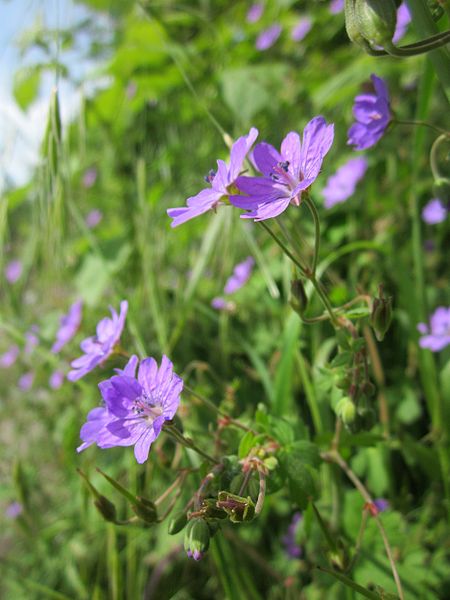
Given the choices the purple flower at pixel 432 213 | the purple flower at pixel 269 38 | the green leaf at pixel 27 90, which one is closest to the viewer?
the purple flower at pixel 432 213

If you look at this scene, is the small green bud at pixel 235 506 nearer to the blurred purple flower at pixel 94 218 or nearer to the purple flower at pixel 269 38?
the purple flower at pixel 269 38

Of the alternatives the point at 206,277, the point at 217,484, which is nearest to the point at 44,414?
the point at 206,277

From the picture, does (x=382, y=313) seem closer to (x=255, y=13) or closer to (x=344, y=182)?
(x=344, y=182)

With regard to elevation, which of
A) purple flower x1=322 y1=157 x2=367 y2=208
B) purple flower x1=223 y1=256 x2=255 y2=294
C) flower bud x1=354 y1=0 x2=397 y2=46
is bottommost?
purple flower x1=223 y1=256 x2=255 y2=294

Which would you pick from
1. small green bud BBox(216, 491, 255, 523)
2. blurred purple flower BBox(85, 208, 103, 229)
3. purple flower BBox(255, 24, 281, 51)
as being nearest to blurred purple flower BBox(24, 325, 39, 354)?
small green bud BBox(216, 491, 255, 523)

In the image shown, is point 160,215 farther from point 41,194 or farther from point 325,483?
point 325,483

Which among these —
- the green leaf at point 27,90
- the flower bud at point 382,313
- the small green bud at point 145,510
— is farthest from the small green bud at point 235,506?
the green leaf at point 27,90

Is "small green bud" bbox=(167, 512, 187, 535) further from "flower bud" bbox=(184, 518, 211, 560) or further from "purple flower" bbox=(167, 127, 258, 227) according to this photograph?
"purple flower" bbox=(167, 127, 258, 227)
